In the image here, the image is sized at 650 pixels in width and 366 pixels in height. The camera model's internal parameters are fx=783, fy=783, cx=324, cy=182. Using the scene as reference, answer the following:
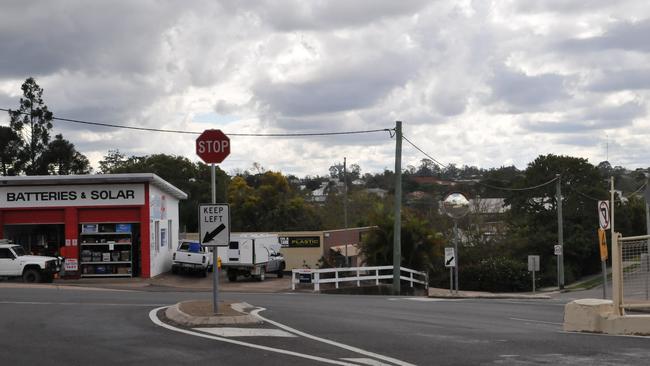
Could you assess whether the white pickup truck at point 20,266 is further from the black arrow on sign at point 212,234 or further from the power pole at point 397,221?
the black arrow on sign at point 212,234

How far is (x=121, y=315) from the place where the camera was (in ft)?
50.3

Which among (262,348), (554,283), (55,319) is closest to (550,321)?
(262,348)

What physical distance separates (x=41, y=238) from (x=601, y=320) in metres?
32.3

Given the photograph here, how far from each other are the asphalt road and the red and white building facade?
64.3 ft

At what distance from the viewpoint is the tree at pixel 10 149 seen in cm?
6219

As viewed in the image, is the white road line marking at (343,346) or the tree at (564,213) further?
the tree at (564,213)

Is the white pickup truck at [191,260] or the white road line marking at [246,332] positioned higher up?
the white road line marking at [246,332]

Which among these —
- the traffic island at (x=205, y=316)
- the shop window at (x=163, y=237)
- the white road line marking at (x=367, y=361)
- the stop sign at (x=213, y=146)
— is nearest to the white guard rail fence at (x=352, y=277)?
the shop window at (x=163, y=237)

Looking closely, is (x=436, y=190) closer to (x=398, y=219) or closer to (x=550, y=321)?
(x=398, y=219)

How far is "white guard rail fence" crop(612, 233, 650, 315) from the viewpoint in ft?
43.2

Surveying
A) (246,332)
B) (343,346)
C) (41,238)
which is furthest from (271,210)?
(343,346)

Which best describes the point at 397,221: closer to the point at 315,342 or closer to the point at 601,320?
the point at 601,320

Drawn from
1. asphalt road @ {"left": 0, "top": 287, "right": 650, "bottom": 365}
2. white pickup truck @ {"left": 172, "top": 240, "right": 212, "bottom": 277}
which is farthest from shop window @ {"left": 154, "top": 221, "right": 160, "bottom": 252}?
asphalt road @ {"left": 0, "top": 287, "right": 650, "bottom": 365}

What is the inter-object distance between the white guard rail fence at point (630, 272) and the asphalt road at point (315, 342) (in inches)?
42.6
